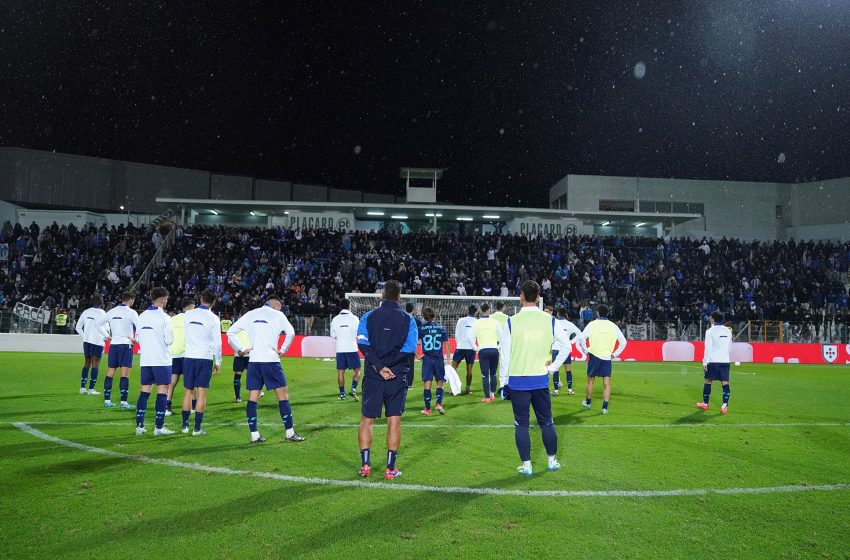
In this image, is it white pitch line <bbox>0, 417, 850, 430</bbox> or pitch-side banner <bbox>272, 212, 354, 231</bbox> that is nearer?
white pitch line <bbox>0, 417, 850, 430</bbox>

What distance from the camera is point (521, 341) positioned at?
7316 mm

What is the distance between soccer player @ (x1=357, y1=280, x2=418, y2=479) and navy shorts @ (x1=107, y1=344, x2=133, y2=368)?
7704 millimetres

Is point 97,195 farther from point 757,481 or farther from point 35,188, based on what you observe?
point 757,481

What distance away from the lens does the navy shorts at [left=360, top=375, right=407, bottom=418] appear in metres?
7.02

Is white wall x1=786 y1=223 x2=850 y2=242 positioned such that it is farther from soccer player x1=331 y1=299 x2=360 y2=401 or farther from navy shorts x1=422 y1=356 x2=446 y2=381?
soccer player x1=331 y1=299 x2=360 y2=401

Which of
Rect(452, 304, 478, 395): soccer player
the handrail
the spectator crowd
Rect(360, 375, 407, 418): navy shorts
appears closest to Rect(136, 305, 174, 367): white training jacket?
Rect(360, 375, 407, 418): navy shorts

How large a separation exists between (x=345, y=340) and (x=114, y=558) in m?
9.30

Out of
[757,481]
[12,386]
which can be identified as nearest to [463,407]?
[757,481]

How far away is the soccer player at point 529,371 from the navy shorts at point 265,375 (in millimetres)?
3440

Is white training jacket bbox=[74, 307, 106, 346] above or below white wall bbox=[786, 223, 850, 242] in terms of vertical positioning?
below

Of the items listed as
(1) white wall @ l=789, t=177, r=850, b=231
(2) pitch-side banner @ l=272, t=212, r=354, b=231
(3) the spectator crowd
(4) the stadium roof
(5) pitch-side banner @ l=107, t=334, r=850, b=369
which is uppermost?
(1) white wall @ l=789, t=177, r=850, b=231

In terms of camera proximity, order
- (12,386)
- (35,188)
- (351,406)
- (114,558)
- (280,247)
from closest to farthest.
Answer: (114,558) < (351,406) < (12,386) < (280,247) < (35,188)

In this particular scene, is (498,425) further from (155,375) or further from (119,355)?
(119,355)

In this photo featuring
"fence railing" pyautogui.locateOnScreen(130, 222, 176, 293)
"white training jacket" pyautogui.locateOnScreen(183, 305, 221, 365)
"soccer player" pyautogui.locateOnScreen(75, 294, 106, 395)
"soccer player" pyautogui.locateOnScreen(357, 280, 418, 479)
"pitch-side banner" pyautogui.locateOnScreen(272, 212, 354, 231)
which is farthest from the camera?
"pitch-side banner" pyautogui.locateOnScreen(272, 212, 354, 231)
